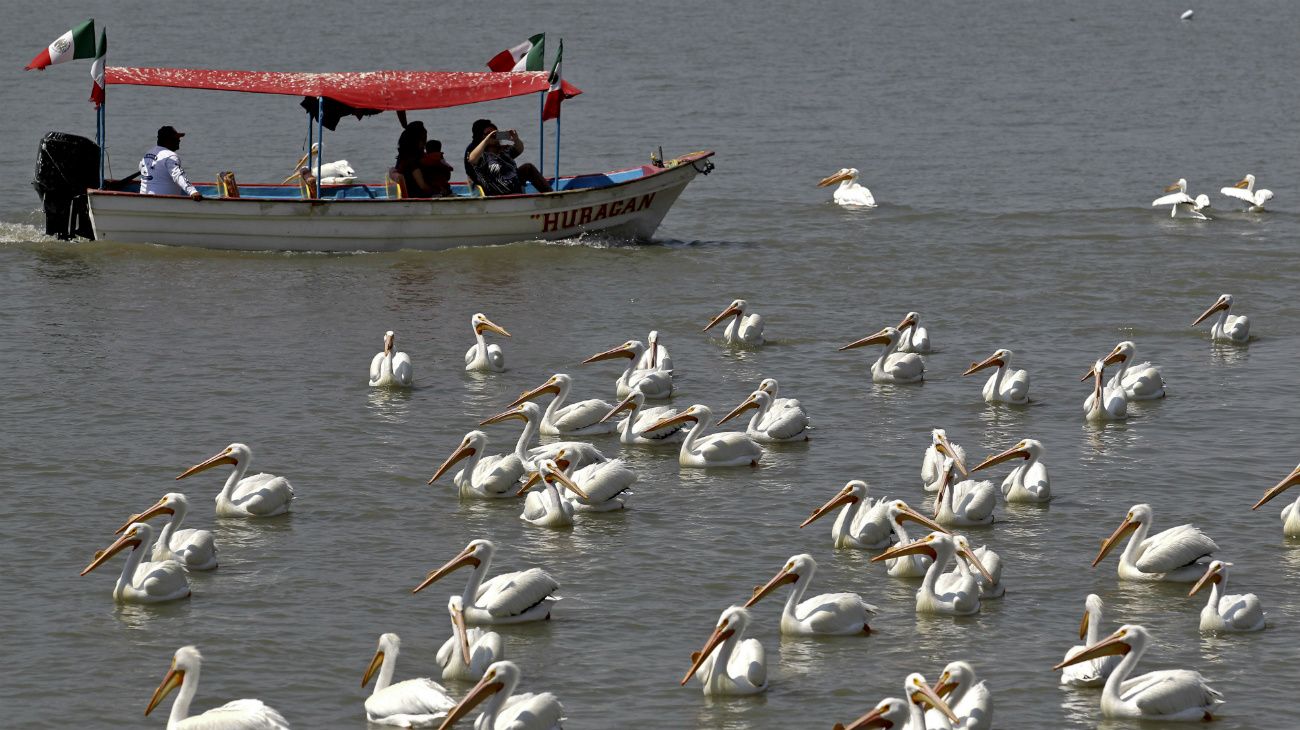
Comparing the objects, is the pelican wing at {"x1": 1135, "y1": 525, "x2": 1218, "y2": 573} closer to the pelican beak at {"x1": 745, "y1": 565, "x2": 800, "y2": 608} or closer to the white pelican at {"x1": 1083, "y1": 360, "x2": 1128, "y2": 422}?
the pelican beak at {"x1": 745, "y1": 565, "x2": 800, "y2": 608}

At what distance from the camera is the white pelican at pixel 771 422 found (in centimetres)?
1584

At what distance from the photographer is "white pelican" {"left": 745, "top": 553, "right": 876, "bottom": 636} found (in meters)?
11.2

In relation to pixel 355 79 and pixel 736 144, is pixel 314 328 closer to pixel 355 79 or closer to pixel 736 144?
pixel 355 79

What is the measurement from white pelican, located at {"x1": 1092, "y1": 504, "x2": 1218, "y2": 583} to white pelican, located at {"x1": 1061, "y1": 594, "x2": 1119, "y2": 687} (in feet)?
5.31

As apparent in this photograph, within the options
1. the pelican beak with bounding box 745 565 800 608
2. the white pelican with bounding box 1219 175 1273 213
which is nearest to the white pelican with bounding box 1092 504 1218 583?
the pelican beak with bounding box 745 565 800 608

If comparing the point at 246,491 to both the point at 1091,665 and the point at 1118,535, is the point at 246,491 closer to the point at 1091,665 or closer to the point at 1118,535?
the point at 1118,535

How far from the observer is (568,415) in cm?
1611

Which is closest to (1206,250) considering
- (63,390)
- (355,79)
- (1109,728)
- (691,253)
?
(691,253)

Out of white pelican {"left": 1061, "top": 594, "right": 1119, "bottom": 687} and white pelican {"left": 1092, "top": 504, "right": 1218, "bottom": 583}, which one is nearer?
white pelican {"left": 1061, "top": 594, "right": 1119, "bottom": 687}

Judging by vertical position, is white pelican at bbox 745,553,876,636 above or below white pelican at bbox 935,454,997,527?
below

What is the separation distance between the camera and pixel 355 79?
24.1 meters

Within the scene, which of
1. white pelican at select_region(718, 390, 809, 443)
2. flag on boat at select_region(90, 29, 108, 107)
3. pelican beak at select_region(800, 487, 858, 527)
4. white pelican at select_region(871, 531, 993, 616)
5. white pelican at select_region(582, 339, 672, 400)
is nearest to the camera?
white pelican at select_region(871, 531, 993, 616)

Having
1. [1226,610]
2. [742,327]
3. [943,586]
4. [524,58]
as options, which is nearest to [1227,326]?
[742,327]

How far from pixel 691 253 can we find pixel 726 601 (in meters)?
13.5
